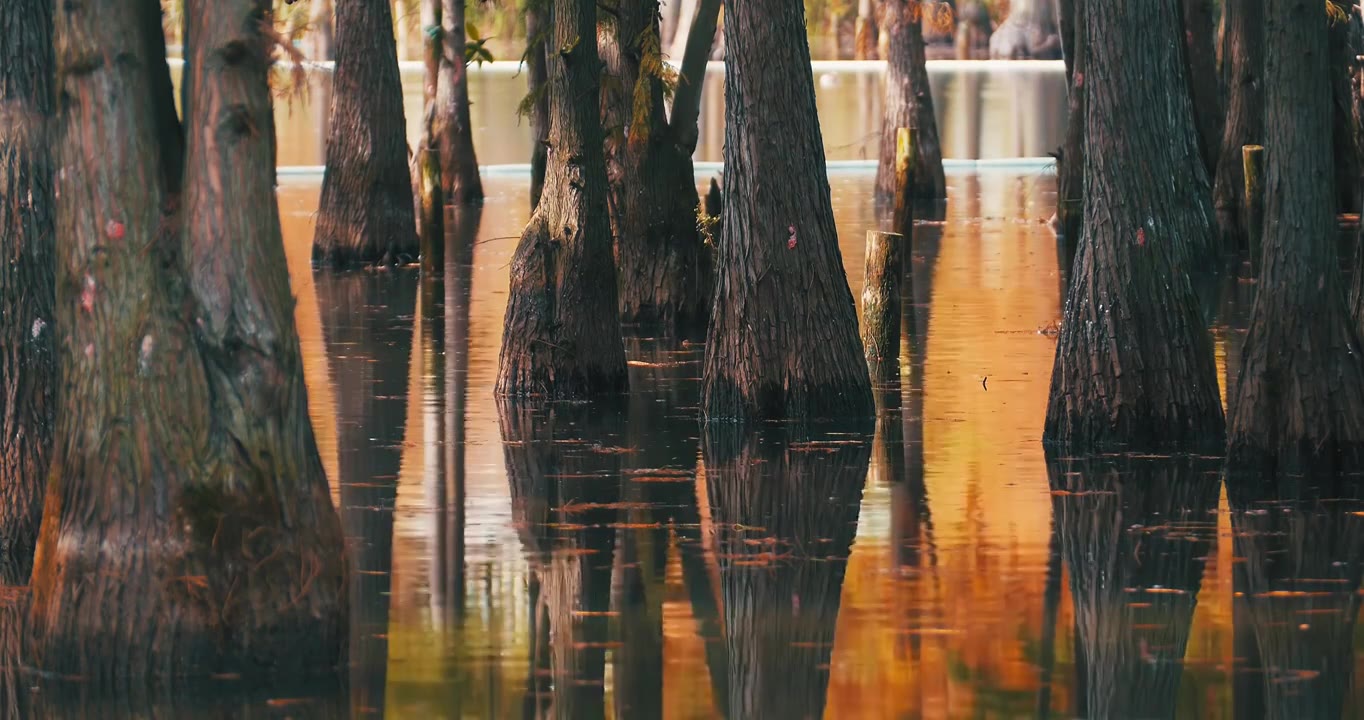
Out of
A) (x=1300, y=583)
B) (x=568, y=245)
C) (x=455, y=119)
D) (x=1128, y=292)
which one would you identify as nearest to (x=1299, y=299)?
(x=1128, y=292)

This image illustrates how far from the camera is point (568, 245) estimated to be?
50.5 feet

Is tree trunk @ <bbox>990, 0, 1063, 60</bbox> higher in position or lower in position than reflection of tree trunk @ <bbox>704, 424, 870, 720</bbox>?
higher

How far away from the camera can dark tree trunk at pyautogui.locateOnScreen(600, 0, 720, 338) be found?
19.2 meters

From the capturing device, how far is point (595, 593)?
1034 cm

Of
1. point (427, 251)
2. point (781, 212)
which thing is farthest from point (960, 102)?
point (781, 212)

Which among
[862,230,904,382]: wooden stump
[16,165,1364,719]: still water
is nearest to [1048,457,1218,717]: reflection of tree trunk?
[16,165,1364,719]: still water

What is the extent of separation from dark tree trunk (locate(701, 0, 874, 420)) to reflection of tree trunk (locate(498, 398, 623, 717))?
130 centimetres

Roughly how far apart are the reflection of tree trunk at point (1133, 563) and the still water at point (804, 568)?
0.02 metres

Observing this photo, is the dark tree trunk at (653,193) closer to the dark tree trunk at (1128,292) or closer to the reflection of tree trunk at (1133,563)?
the dark tree trunk at (1128,292)

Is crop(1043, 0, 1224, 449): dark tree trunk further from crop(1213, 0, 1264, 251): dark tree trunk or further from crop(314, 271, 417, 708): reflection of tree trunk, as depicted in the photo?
crop(1213, 0, 1264, 251): dark tree trunk

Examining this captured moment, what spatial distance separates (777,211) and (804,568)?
379 cm

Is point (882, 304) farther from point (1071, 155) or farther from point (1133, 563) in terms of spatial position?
point (1071, 155)

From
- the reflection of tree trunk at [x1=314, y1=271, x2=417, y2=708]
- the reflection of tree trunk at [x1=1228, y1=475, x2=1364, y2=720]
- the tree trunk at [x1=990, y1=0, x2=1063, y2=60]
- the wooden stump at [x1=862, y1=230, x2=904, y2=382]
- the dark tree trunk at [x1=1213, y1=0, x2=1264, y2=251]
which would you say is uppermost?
the tree trunk at [x1=990, y1=0, x2=1063, y2=60]

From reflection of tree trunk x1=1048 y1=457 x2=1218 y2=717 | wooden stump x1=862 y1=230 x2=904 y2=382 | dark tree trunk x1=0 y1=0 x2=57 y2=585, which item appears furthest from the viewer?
wooden stump x1=862 y1=230 x2=904 y2=382
